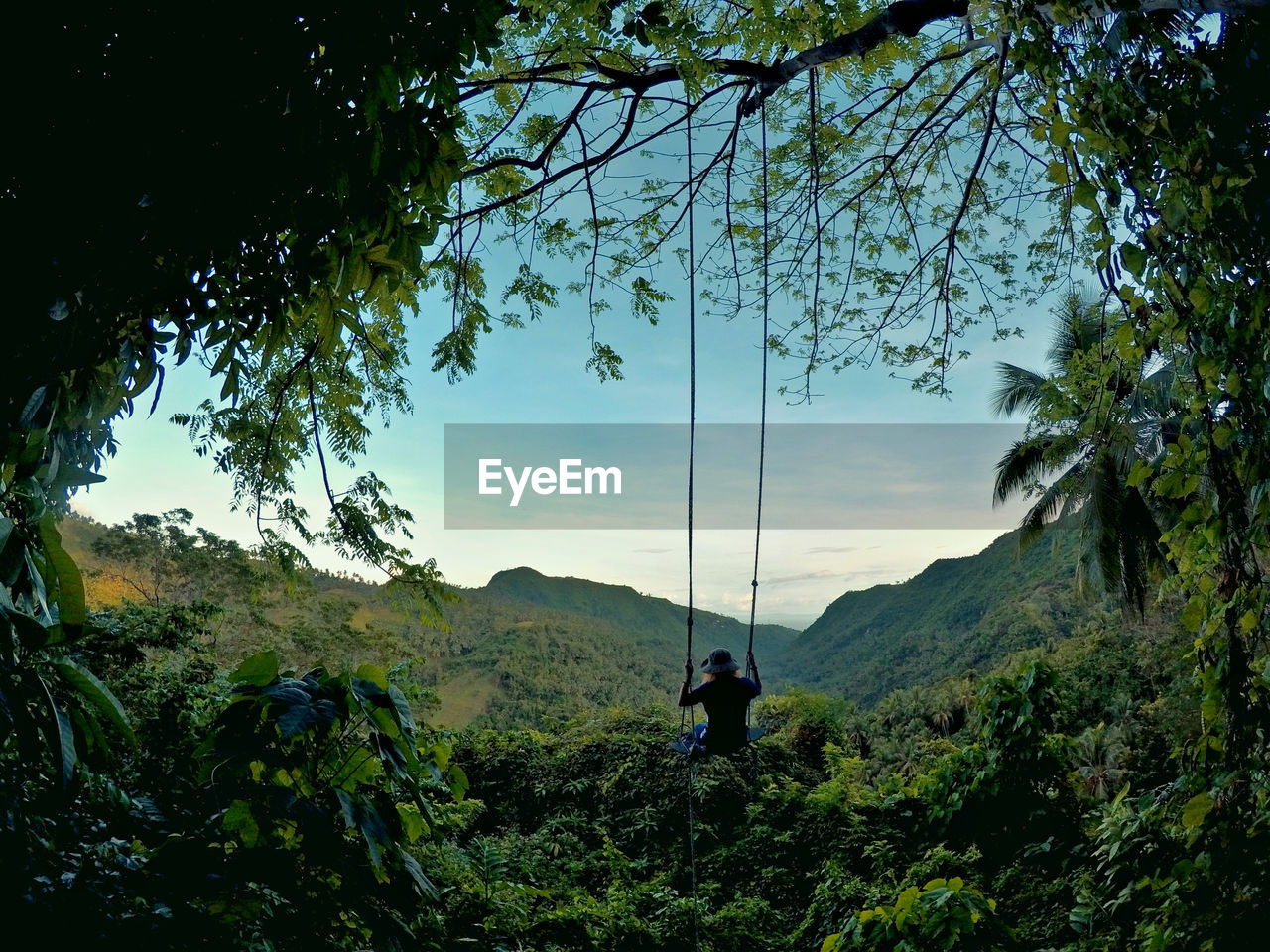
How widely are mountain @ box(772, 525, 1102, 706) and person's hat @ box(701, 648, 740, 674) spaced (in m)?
12.0

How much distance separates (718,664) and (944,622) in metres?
23.1

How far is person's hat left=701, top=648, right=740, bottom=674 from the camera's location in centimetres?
376

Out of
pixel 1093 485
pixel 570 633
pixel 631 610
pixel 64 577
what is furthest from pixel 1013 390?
pixel 631 610

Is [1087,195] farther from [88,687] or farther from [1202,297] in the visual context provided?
[88,687]

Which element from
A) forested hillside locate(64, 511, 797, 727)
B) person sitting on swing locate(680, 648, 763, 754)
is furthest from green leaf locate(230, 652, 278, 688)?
person sitting on swing locate(680, 648, 763, 754)

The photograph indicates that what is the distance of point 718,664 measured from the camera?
3.82 meters

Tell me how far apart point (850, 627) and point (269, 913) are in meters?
30.5

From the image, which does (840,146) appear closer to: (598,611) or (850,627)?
(850,627)

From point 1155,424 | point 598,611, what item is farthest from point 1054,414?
point 598,611

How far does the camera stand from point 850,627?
30.0m

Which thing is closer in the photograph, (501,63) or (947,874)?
(501,63)

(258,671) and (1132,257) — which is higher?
(1132,257)

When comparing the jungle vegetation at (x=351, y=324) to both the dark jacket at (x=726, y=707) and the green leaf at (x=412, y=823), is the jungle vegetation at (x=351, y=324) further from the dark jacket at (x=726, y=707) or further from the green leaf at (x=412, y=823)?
the dark jacket at (x=726, y=707)

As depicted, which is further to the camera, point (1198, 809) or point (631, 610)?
point (631, 610)
